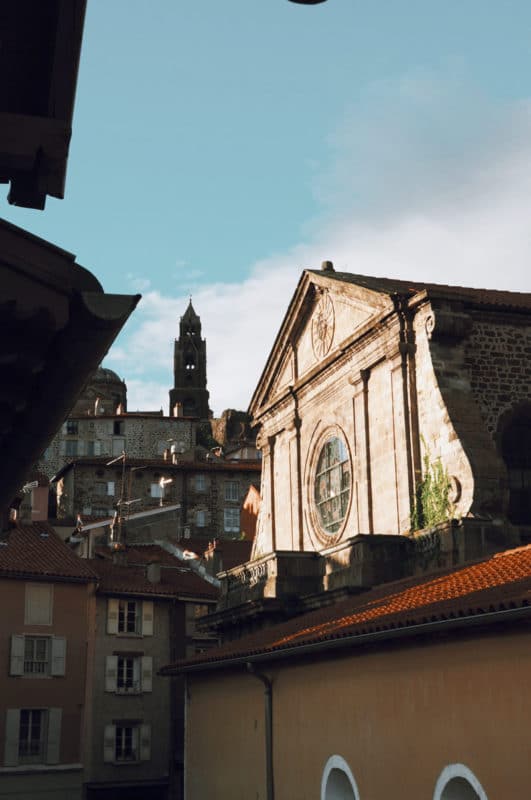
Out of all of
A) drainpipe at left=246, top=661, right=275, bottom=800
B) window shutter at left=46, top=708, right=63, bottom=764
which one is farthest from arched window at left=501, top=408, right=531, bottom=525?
window shutter at left=46, top=708, right=63, bottom=764

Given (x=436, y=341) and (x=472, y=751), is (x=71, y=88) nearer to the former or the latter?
(x=472, y=751)

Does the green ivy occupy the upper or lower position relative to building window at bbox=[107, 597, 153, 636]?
upper

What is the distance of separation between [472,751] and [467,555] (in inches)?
335

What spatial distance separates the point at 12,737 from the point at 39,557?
5.46 m

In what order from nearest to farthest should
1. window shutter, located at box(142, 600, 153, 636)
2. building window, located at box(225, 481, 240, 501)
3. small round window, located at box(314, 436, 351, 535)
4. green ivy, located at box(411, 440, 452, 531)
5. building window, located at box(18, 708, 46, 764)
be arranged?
green ivy, located at box(411, 440, 452, 531)
small round window, located at box(314, 436, 351, 535)
building window, located at box(18, 708, 46, 764)
window shutter, located at box(142, 600, 153, 636)
building window, located at box(225, 481, 240, 501)

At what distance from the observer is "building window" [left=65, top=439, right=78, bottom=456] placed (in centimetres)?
8100

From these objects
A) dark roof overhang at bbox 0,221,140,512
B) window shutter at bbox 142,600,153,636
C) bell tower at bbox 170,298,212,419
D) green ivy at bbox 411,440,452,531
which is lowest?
dark roof overhang at bbox 0,221,140,512

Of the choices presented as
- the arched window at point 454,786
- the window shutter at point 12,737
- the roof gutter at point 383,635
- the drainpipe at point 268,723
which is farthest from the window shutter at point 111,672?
the arched window at point 454,786

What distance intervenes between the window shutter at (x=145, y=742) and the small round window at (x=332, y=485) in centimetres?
1038

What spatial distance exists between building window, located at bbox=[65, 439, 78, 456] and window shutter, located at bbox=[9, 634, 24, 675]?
4904 centimetres

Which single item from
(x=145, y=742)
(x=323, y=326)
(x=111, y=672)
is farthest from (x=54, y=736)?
(x=323, y=326)

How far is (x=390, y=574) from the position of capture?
872 inches

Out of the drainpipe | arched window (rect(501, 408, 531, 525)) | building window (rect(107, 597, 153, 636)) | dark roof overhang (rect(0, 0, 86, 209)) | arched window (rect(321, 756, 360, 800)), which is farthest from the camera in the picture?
building window (rect(107, 597, 153, 636))

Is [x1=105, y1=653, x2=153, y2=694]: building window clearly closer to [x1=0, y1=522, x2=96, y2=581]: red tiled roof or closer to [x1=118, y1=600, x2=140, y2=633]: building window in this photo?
[x1=118, y1=600, x2=140, y2=633]: building window
